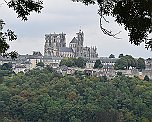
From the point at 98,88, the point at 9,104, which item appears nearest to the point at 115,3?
the point at 9,104

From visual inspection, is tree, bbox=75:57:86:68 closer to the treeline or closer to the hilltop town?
the hilltop town

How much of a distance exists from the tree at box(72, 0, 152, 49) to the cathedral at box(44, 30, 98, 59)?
8645 centimetres

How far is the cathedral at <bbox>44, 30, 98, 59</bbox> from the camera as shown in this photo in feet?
303

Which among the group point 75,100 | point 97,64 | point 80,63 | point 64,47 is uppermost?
point 64,47

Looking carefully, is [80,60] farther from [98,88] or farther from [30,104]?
[30,104]

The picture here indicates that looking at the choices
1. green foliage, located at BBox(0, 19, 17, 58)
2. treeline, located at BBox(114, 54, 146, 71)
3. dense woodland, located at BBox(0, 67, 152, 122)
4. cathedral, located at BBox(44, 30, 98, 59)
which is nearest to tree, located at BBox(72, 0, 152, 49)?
green foliage, located at BBox(0, 19, 17, 58)

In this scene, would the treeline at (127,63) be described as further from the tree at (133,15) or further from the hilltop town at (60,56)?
the tree at (133,15)

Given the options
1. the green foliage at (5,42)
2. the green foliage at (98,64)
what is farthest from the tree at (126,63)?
the green foliage at (5,42)

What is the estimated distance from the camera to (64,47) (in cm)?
9525

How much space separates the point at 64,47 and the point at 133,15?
90.3 metres

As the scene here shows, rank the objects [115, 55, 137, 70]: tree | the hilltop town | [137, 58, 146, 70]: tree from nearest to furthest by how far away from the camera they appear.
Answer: [115, 55, 137, 70]: tree
[137, 58, 146, 70]: tree
the hilltop town

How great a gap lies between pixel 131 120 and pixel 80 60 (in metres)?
34.1

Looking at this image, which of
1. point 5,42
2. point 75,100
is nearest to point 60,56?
point 75,100

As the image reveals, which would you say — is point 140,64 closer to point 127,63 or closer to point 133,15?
point 127,63
